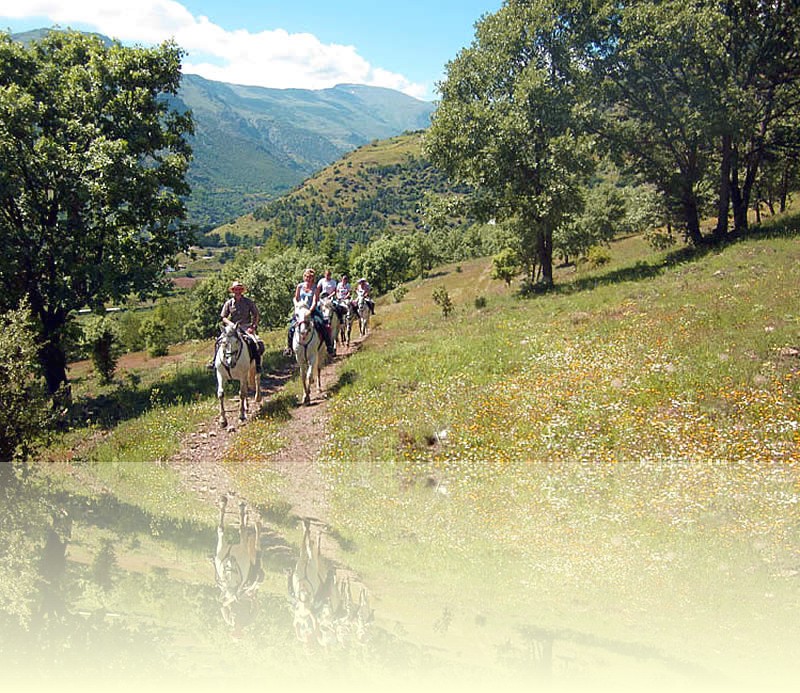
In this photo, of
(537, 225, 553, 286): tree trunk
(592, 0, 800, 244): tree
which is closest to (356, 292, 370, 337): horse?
(537, 225, 553, 286): tree trunk

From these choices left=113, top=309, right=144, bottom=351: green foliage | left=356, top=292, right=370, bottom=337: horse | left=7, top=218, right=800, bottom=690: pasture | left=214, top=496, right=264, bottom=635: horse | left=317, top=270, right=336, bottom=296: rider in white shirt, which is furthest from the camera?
left=113, top=309, right=144, bottom=351: green foliage

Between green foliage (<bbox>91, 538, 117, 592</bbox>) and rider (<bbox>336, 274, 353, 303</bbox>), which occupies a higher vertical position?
rider (<bbox>336, 274, 353, 303</bbox>)

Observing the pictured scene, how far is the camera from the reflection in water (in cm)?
542

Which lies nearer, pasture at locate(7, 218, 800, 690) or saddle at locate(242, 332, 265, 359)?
pasture at locate(7, 218, 800, 690)

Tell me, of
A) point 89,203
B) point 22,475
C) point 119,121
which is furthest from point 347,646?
point 119,121

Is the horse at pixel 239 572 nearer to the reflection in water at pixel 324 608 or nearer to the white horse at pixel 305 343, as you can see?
the reflection in water at pixel 324 608

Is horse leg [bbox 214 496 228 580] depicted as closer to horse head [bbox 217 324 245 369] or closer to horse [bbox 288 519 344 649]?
horse [bbox 288 519 344 649]

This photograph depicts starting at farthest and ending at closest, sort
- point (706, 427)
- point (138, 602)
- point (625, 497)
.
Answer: point (706, 427)
point (625, 497)
point (138, 602)

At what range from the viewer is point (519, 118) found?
2975cm

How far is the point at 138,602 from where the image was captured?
228 inches

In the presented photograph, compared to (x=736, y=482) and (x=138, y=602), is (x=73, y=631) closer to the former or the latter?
(x=138, y=602)

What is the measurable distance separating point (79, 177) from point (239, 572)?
1994cm

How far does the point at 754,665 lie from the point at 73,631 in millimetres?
6135

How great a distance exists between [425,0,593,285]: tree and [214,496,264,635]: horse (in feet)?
84.5
